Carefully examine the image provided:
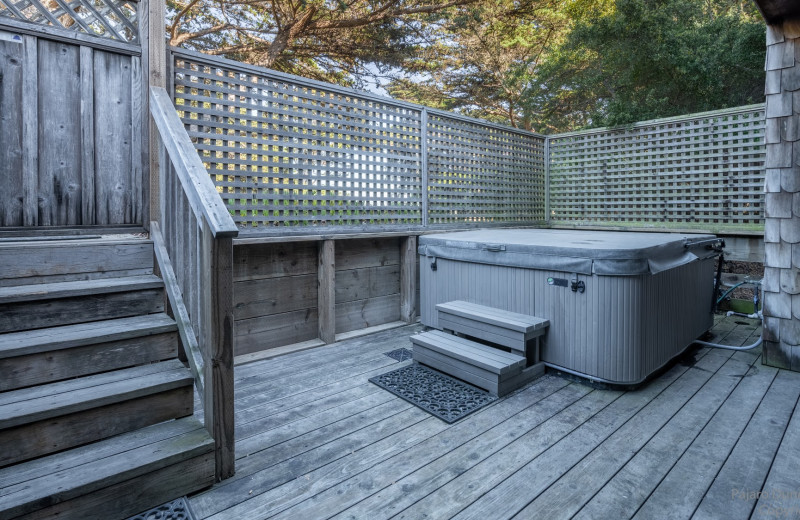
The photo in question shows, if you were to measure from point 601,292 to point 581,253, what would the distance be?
232mm

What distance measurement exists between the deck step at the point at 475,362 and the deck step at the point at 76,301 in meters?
1.48

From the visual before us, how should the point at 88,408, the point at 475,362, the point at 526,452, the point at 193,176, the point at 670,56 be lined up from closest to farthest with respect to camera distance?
the point at 88,408
the point at 193,176
the point at 526,452
the point at 475,362
the point at 670,56

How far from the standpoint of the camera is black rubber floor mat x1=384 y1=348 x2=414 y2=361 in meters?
2.94

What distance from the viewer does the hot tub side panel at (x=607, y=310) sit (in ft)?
7.56

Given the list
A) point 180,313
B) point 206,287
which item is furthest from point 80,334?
point 206,287

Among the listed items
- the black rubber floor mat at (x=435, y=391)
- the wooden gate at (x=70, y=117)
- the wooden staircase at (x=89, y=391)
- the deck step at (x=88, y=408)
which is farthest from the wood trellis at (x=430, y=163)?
the deck step at (x=88, y=408)

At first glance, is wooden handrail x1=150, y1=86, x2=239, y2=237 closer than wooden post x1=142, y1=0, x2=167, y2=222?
Yes

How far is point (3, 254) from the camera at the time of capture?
184 cm

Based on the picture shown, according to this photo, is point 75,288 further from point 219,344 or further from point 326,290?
point 326,290

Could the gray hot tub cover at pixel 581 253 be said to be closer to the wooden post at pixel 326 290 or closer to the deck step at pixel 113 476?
the wooden post at pixel 326 290

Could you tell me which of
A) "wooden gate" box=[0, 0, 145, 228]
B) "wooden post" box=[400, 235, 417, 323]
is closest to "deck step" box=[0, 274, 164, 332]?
"wooden gate" box=[0, 0, 145, 228]

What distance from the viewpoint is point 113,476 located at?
51.8 inches

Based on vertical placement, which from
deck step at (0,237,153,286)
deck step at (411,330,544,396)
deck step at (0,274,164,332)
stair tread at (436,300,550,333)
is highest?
deck step at (0,237,153,286)

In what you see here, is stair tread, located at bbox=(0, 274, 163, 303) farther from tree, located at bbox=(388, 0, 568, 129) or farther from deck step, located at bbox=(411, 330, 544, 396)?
tree, located at bbox=(388, 0, 568, 129)
